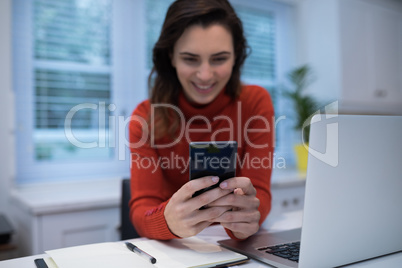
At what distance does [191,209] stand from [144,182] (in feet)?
1.12

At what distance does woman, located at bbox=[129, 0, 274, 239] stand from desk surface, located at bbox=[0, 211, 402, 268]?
6 centimetres

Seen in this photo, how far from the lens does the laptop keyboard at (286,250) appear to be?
71cm

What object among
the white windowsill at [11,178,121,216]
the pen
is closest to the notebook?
the pen

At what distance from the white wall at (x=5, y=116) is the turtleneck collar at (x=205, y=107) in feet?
3.50

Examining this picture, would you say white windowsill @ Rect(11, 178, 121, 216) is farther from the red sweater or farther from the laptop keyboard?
the laptop keyboard

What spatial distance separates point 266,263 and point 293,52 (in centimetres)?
259

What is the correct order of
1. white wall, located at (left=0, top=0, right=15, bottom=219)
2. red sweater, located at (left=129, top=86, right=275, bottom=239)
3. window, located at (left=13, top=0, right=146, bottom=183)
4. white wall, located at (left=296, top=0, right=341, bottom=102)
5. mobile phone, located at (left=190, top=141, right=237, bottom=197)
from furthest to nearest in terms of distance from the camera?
1. white wall, located at (left=296, top=0, right=341, bottom=102)
2. window, located at (left=13, top=0, right=146, bottom=183)
3. white wall, located at (left=0, top=0, right=15, bottom=219)
4. red sweater, located at (left=129, top=86, right=275, bottom=239)
5. mobile phone, located at (left=190, top=141, right=237, bottom=197)

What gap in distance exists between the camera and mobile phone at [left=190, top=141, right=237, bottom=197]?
67cm

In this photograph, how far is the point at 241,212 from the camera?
0.85 m

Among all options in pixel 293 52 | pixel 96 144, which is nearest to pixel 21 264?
pixel 96 144

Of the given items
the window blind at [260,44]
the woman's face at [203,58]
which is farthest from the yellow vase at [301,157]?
the woman's face at [203,58]

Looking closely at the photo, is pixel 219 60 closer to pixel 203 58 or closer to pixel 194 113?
pixel 203 58

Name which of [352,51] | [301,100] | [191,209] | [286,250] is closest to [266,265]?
[286,250]

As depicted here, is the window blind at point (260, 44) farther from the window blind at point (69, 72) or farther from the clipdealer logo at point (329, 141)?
the clipdealer logo at point (329, 141)
